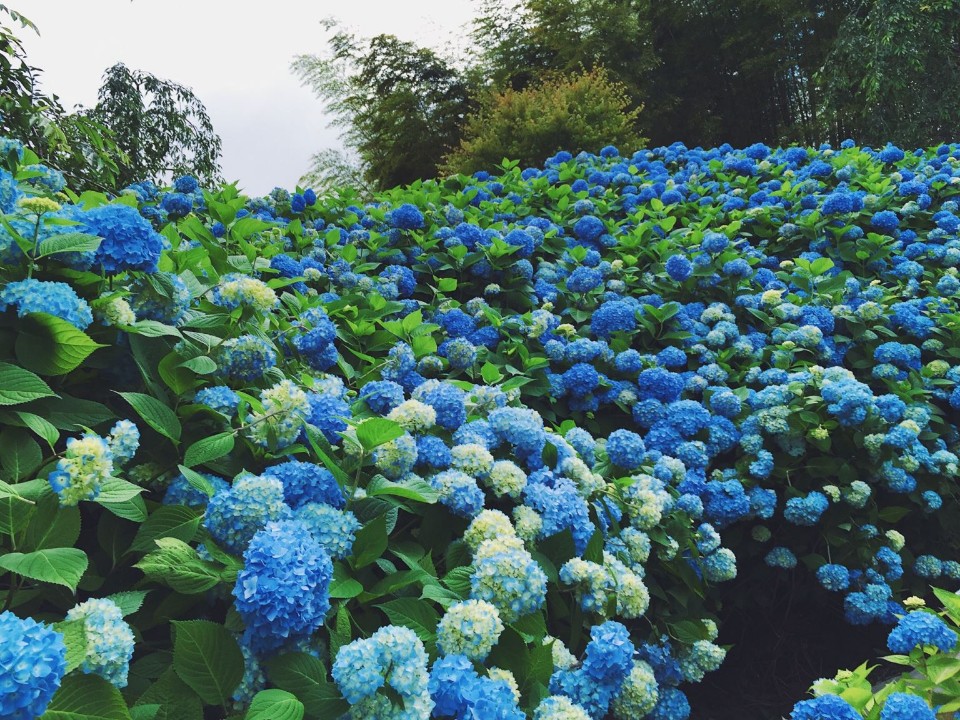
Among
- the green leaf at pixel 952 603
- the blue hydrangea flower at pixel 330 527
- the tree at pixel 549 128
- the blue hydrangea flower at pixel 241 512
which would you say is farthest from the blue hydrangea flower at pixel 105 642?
the tree at pixel 549 128

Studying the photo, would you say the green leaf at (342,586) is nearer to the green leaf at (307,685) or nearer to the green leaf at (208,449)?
the green leaf at (307,685)

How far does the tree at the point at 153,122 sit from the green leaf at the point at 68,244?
12.3 metres

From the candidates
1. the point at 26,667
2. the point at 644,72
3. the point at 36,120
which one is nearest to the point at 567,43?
the point at 644,72

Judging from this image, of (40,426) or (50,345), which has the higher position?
(50,345)

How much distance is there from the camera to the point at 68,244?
4.12 feet

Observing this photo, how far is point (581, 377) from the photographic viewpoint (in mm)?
2605

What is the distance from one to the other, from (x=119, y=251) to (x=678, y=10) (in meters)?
19.7

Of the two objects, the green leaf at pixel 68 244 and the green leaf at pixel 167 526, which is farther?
the green leaf at pixel 68 244

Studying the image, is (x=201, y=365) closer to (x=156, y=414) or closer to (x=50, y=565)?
(x=156, y=414)

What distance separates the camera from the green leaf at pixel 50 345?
3.72 ft

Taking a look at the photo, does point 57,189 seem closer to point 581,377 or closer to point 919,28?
point 581,377

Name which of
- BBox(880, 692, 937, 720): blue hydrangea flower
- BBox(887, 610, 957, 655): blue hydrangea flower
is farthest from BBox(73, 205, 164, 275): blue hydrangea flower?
BBox(887, 610, 957, 655): blue hydrangea flower

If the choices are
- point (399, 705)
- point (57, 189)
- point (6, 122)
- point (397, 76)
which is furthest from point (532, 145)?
point (397, 76)

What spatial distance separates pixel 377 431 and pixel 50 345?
0.55 m
